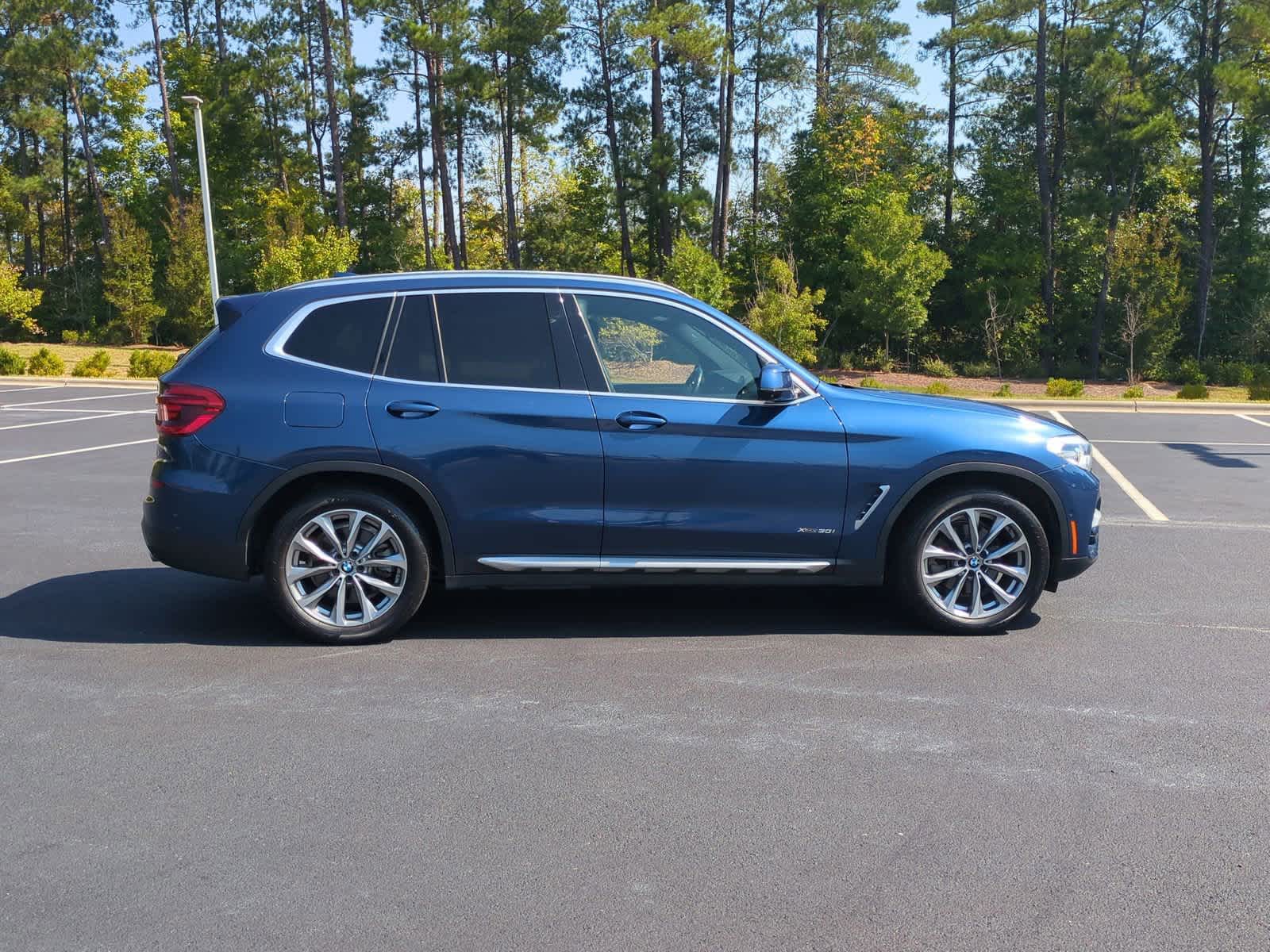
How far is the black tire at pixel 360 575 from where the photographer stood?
224 inches

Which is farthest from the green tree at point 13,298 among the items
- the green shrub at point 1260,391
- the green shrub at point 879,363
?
the green shrub at point 1260,391

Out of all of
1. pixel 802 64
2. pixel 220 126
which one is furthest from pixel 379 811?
pixel 220 126

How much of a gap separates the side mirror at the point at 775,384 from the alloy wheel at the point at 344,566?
6.47ft

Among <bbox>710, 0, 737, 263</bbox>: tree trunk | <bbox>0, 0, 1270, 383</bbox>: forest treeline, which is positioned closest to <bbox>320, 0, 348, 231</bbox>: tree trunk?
<bbox>0, 0, 1270, 383</bbox>: forest treeline

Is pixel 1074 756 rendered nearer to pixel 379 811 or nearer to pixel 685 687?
pixel 685 687

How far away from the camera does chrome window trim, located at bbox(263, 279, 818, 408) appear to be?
580 centimetres

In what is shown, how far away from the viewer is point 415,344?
5871 mm

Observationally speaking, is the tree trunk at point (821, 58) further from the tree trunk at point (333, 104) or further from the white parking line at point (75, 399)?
the white parking line at point (75, 399)

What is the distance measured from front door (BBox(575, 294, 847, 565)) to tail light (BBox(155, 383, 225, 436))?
6.11 feet

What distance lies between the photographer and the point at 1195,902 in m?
3.32

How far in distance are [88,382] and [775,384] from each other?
28.2 m

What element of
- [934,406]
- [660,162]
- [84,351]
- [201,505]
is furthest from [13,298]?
[934,406]

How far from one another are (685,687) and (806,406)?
1.61m

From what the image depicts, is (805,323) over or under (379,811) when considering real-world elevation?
over
